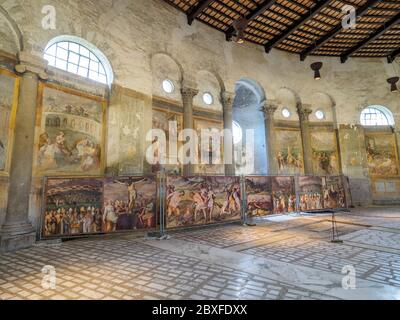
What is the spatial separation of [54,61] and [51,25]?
44.2 inches

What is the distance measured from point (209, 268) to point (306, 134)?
14.5m

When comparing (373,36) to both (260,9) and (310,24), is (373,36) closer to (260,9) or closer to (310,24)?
(310,24)

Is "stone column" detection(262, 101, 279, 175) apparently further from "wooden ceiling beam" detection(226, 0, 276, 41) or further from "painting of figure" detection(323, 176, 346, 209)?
"wooden ceiling beam" detection(226, 0, 276, 41)

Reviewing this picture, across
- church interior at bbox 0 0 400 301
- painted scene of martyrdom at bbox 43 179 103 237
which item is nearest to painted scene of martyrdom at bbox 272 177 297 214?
church interior at bbox 0 0 400 301

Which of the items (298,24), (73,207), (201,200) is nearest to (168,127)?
(201,200)

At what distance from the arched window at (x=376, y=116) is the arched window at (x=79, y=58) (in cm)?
1784

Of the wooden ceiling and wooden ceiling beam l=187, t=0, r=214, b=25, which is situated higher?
the wooden ceiling

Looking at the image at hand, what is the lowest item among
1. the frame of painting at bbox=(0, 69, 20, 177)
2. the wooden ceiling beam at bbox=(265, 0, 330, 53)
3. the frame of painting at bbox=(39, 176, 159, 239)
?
the frame of painting at bbox=(39, 176, 159, 239)

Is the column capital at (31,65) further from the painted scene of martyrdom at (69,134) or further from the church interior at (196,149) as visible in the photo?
the painted scene of martyrdom at (69,134)

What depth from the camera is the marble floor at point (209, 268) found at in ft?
11.4

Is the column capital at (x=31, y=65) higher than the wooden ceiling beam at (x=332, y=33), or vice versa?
the wooden ceiling beam at (x=332, y=33)

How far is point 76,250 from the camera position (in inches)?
235

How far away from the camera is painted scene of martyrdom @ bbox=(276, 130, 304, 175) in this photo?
15.8 metres

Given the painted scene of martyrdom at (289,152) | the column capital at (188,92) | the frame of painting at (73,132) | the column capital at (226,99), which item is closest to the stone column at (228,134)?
the column capital at (226,99)
